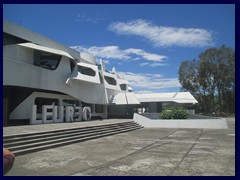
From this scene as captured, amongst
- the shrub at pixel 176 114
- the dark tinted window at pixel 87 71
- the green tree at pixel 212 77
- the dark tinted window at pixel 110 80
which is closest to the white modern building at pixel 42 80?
the dark tinted window at pixel 87 71

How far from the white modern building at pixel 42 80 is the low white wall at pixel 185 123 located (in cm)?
667

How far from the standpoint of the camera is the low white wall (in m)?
22.1

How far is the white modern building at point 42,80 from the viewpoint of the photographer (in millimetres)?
18109

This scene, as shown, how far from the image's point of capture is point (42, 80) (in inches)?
801

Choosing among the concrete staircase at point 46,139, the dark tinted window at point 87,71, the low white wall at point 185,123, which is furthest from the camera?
the dark tinted window at point 87,71

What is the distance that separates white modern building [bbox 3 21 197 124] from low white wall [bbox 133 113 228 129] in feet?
21.9

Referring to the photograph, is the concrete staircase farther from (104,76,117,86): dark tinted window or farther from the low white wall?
(104,76,117,86): dark tinted window

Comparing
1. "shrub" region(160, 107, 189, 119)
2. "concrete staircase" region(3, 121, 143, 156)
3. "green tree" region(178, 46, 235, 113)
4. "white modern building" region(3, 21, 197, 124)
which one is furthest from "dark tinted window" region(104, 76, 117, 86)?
"green tree" region(178, 46, 235, 113)

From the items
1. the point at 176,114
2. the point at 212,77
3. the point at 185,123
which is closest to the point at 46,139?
the point at 185,123

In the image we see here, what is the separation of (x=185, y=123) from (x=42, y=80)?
14.2 m

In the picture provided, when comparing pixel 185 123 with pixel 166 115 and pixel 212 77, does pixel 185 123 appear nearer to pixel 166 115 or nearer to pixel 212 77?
pixel 166 115

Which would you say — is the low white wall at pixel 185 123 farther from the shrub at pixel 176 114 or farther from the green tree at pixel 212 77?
the green tree at pixel 212 77

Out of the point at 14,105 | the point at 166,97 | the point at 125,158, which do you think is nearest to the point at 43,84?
the point at 14,105
